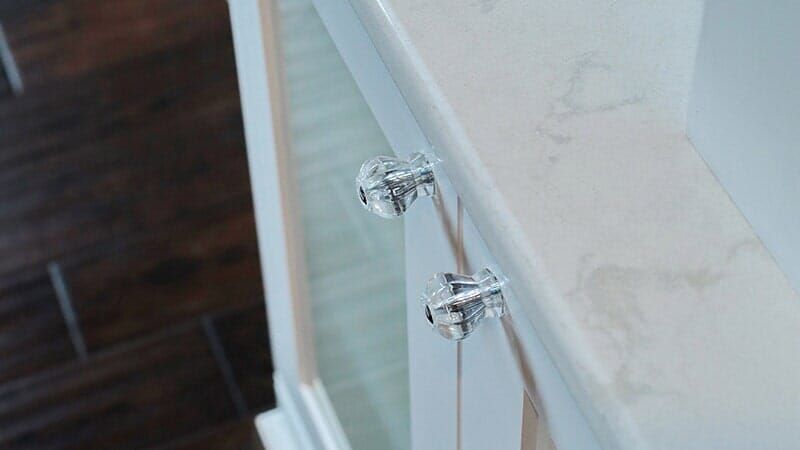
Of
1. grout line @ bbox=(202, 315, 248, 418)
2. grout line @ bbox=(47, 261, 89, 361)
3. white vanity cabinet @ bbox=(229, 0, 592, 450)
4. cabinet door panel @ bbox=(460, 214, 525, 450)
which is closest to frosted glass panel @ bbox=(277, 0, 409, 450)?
white vanity cabinet @ bbox=(229, 0, 592, 450)

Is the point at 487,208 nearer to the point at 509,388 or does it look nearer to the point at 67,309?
the point at 509,388

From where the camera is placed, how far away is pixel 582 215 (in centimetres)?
48

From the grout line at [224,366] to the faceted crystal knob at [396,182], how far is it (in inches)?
33.1

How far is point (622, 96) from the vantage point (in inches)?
20.6

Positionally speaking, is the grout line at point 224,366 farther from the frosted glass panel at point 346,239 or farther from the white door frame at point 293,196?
the frosted glass panel at point 346,239

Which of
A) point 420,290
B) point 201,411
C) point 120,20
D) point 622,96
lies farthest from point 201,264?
point 622,96

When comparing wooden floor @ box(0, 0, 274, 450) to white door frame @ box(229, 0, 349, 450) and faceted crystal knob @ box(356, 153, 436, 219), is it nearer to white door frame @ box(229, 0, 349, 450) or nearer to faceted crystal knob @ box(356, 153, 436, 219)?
white door frame @ box(229, 0, 349, 450)

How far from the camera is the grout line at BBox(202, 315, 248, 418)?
4.58ft

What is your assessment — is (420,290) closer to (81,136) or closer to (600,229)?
(600,229)

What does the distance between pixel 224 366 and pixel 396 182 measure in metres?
0.90

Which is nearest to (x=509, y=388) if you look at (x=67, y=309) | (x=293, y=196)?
(x=293, y=196)

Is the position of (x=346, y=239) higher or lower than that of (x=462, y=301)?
higher

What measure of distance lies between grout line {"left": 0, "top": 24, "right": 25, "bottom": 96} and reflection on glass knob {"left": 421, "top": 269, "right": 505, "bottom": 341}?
135 centimetres

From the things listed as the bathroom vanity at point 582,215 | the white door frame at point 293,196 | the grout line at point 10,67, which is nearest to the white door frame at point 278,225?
the white door frame at point 293,196
